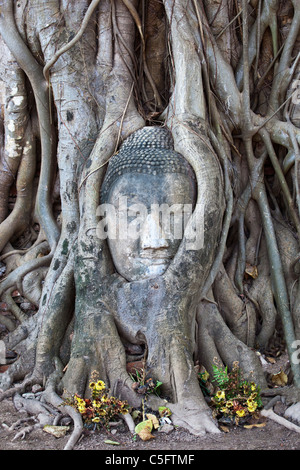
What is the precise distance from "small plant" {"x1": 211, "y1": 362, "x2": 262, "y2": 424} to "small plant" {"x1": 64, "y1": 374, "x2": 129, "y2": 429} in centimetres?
50

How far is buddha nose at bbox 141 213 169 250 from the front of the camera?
2893 millimetres

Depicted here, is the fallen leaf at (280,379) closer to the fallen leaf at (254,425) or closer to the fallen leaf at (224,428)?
the fallen leaf at (254,425)

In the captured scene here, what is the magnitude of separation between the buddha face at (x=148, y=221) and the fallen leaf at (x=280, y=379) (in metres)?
0.97

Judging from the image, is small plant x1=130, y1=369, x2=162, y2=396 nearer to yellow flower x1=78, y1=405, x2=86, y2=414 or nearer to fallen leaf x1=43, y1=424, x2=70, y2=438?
yellow flower x1=78, y1=405, x2=86, y2=414

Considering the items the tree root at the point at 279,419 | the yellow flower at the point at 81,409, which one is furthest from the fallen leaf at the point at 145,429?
the tree root at the point at 279,419

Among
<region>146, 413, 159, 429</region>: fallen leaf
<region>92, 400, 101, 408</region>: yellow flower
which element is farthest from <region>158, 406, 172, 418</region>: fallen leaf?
<region>92, 400, 101, 408</region>: yellow flower

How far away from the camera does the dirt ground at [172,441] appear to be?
7.20 feet

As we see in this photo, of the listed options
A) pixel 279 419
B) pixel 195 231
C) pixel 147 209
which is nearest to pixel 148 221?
pixel 147 209

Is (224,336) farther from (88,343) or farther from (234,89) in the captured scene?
(234,89)

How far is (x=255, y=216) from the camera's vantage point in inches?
142

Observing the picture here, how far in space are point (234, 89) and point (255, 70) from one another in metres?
0.36

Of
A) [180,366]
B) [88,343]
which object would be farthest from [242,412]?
[88,343]

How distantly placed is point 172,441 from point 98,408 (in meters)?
0.42

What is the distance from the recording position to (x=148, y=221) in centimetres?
293
